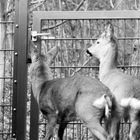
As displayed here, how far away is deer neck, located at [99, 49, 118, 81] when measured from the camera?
8765mm

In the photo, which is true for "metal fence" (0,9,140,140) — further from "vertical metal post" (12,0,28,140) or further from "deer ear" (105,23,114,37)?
"deer ear" (105,23,114,37)

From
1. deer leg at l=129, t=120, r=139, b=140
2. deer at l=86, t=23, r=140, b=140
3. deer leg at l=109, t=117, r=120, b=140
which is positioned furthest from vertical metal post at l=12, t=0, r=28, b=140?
deer leg at l=129, t=120, r=139, b=140

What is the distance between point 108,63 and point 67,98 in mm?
1129

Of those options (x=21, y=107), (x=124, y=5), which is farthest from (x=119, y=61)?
(x=124, y=5)

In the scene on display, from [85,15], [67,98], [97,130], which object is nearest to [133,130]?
[97,130]

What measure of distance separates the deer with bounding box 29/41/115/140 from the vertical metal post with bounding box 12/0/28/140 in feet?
0.46

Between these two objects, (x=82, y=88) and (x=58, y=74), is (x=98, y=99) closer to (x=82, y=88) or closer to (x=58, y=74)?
(x=82, y=88)

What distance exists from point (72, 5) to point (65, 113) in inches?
306

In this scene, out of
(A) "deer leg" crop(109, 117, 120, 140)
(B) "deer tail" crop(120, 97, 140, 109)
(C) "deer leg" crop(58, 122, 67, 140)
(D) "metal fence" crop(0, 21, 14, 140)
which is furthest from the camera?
(D) "metal fence" crop(0, 21, 14, 140)

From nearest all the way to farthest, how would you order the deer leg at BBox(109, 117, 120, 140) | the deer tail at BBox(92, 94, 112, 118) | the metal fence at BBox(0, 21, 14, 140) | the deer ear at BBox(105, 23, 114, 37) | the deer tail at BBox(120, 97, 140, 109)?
the deer tail at BBox(92, 94, 112, 118) < the deer tail at BBox(120, 97, 140, 109) < the deer leg at BBox(109, 117, 120, 140) < the deer ear at BBox(105, 23, 114, 37) < the metal fence at BBox(0, 21, 14, 140)

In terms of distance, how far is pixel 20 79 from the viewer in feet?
28.2

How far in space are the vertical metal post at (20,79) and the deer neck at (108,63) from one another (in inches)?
39.5

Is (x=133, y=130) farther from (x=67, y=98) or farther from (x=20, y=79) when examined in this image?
(x=20, y=79)

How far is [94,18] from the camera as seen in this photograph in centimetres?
885
